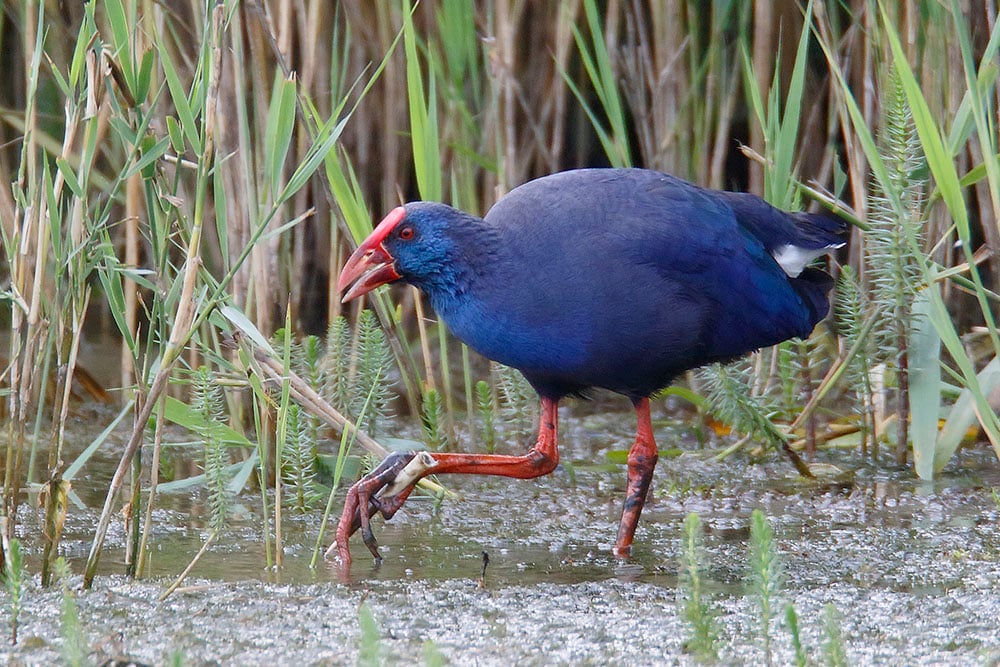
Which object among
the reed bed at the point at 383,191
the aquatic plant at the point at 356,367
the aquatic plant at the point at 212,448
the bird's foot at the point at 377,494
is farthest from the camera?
the aquatic plant at the point at 356,367

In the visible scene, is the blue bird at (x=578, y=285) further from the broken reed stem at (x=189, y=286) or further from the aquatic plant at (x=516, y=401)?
the broken reed stem at (x=189, y=286)

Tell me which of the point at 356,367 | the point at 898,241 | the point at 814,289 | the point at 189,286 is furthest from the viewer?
the point at 356,367

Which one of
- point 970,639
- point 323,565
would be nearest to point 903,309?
point 970,639

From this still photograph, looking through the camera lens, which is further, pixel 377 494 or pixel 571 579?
pixel 377 494

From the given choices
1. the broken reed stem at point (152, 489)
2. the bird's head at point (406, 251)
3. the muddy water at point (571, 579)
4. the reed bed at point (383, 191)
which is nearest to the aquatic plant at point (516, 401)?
the reed bed at point (383, 191)

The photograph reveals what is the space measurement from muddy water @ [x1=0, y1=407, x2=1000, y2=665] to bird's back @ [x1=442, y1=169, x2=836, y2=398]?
364 mm

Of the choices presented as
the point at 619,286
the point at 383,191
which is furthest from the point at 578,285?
the point at 383,191

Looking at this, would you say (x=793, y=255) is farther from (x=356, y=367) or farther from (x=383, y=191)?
(x=383, y=191)

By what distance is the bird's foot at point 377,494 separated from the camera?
247cm

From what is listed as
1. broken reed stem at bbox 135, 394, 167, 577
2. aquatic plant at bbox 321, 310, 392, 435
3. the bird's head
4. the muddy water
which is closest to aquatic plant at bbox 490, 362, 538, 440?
the muddy water

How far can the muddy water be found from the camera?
191cm

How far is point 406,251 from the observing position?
102 inches

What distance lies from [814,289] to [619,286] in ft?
2.20

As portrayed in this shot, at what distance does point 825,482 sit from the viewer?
10.4 feet
